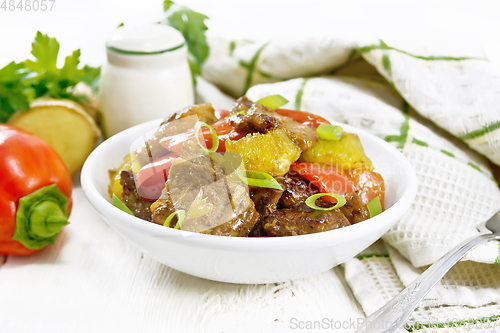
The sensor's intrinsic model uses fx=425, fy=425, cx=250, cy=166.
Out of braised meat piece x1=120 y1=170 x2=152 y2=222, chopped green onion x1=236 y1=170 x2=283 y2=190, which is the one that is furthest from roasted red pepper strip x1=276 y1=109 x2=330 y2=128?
braised meat piece x1=120 y1=170 x2=152 y2=222

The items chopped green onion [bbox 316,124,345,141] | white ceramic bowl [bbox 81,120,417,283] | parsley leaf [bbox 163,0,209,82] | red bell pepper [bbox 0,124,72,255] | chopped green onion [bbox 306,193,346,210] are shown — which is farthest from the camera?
parsley leaf [bbox 163,0,209,82]

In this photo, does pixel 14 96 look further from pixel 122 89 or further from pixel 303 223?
pixel 303 223

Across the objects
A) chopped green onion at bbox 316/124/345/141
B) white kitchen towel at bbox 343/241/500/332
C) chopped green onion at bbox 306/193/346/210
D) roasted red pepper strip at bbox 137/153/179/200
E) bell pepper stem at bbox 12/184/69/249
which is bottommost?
bell pepper stem at bbox 12/184/69/249

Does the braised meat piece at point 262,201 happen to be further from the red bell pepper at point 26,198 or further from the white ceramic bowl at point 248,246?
the red bell pepper at point 26,198

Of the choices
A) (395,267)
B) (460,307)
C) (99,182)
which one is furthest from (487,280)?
(99,182)

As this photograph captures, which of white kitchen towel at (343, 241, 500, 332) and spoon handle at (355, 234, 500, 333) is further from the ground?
spoon handle at (355, 234, 500, 333)

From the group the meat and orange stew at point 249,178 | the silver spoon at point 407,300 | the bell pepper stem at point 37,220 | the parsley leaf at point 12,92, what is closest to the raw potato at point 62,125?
the parsley leaf at point 12,92

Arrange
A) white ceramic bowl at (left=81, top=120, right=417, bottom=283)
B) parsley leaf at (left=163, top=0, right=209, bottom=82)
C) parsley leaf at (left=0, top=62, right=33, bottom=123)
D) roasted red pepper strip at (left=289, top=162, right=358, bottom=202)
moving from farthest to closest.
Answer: parsley leaf at (left=163, top=0, right=209, bottom=82), parsley leaf at (left=0, top=62, right=33, bottom=123), roasted red pepper strip at (left=289, top=162, right=358, bottom=202), white ceramic bowl at (left=81, top=120, right=417, bottom=283)

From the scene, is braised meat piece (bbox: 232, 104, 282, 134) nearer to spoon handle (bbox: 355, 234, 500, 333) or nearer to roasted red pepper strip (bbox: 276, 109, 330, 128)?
roasted red pepper strip (bbox: 276, 109, 330, 128)
